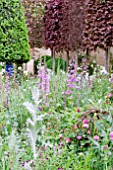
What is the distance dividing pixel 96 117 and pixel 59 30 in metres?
7.60

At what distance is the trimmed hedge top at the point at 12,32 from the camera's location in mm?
7285

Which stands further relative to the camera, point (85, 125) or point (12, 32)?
point (12, 32)

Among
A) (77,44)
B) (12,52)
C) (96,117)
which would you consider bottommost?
(77,44)

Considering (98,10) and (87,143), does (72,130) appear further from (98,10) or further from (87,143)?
(98,10)

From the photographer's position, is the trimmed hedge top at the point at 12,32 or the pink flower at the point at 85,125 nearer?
the pink flower at the point at 85,125

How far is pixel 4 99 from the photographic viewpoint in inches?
124

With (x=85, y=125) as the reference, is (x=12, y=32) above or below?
below

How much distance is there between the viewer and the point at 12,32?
7.31m

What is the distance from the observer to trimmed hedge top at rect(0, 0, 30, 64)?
7285 mm

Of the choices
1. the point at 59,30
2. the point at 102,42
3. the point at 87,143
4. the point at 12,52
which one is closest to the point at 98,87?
the point at 87,143

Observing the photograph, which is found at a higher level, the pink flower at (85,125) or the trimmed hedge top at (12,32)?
the pink flower at (85,125)

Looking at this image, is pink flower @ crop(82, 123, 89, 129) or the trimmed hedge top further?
the trimmed hedge top

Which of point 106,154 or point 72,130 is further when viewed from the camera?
point 72,130

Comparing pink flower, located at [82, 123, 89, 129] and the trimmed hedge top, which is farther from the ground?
pink flower, located at [82, 123, 89, 129]
